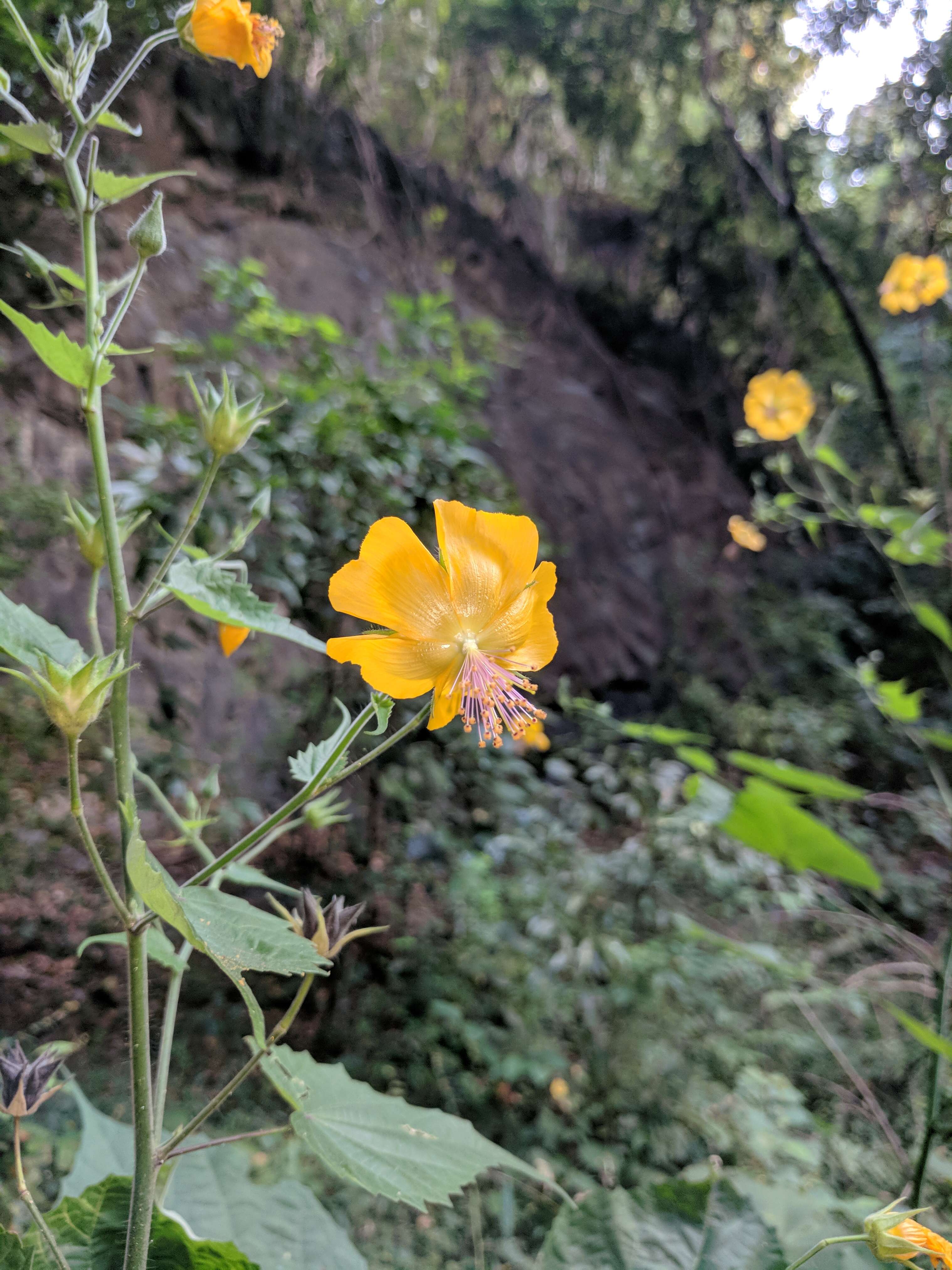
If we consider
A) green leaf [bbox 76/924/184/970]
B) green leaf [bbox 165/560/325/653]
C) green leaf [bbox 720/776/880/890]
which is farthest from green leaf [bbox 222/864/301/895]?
green leaf [bbox 720/776/880/890]

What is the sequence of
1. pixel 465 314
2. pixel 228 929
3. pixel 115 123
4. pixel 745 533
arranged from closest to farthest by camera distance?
pixel 228 929 < pixel 115 123 < pixel 745 533 < pixel 465 314

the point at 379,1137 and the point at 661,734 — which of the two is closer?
the point at 379,1137

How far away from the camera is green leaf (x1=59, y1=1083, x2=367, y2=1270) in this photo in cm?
56

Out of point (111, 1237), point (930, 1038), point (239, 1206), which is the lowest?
point (239, 1206)

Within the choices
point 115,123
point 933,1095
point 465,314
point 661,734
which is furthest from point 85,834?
point 465,314

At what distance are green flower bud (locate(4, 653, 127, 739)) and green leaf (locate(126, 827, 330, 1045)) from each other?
0.06 meters

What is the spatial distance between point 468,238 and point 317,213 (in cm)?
115

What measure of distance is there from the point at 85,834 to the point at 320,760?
4.8 inches

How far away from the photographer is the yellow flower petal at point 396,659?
39 centimetres

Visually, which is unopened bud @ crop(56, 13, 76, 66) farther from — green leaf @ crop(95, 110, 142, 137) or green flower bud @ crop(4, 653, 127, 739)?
green flower bud @ crop(4, 653, 127, 739)

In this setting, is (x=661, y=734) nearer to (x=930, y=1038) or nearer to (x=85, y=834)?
(x=930, y=1038)

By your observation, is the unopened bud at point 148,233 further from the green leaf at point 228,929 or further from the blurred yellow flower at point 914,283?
the blurred yellow flower at point 914,283

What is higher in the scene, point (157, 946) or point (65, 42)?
point (65, 42)

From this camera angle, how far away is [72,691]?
0.34 m
